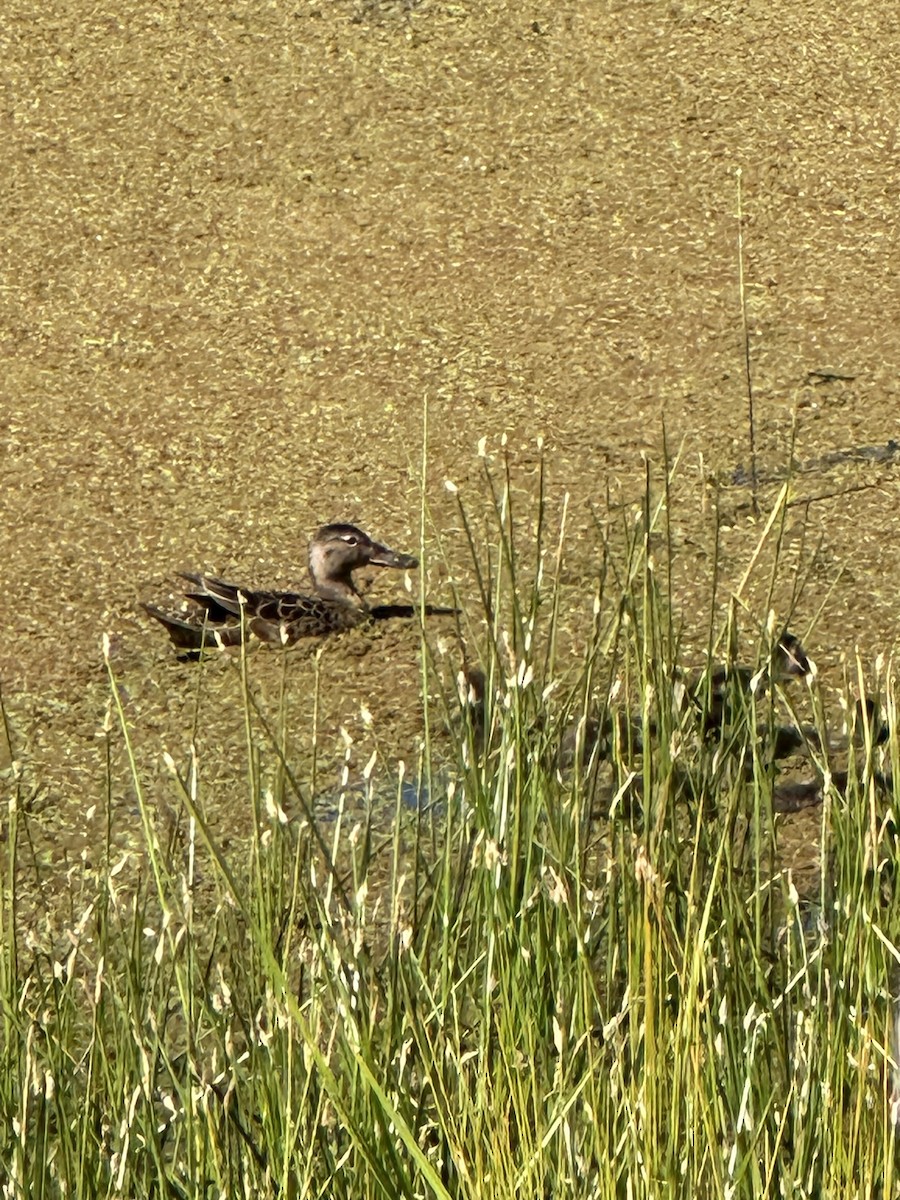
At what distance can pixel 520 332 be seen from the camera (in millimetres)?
2619

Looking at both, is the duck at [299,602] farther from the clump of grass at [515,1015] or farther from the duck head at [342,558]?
the clump of grass at [515,1015]

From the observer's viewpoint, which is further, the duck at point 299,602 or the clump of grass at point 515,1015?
the duck at point 299,602

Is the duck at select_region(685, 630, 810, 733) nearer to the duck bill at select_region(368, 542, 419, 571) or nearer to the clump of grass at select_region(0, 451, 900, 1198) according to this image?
the clump of grass at select_region(0, 451, 900, 1198)

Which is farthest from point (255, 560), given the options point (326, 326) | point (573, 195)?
point (573, 195)

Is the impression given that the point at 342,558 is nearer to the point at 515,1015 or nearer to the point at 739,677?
the point at 739,677

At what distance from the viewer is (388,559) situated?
219cm

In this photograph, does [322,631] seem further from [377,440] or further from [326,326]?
[326,326]

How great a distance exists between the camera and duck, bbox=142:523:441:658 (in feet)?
7.00

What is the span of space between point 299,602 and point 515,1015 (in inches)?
33.8

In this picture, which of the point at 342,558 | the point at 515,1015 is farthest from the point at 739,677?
the point at 342,558

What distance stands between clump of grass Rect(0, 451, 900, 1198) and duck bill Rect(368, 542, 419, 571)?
2.11ft

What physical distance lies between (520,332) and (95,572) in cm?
65

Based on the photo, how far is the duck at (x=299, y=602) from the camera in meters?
2.13

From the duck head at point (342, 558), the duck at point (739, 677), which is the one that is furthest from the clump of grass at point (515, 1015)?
the duck head at point (342, 558)
